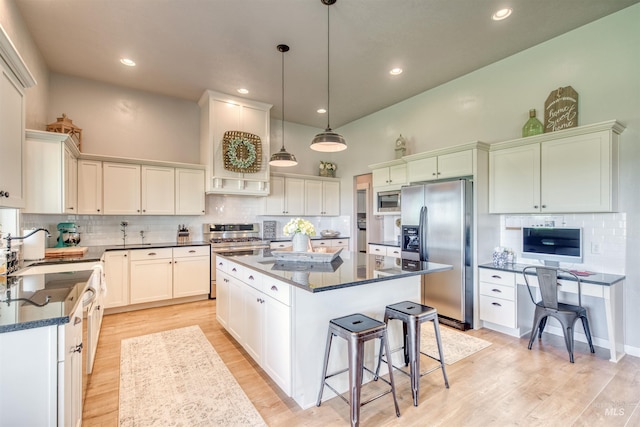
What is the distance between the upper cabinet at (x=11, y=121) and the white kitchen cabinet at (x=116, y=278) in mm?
2176

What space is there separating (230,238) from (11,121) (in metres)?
3.54

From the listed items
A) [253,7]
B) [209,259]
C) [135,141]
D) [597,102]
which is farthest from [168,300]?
[597,102]

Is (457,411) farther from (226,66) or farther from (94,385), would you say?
(226,66)

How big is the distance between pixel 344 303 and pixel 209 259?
319 centimetres

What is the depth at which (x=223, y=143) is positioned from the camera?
4.89 m

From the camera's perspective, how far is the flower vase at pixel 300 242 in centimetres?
288

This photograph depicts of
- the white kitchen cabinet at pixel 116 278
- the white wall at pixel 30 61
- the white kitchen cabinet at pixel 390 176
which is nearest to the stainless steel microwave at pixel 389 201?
the white kitchen cabinet at pixel 390 176

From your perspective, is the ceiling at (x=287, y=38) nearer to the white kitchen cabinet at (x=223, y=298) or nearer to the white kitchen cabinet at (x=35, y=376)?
the white kitchen cabinet at (x=223, y=298)

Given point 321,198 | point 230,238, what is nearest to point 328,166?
point 321,198

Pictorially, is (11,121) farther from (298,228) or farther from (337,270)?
(337,270)

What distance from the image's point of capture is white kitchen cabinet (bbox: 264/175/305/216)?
19.1 ft

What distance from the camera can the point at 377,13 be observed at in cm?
294

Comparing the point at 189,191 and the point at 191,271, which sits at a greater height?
the point at 189,191

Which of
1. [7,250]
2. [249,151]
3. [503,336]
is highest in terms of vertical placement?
[249,151]
